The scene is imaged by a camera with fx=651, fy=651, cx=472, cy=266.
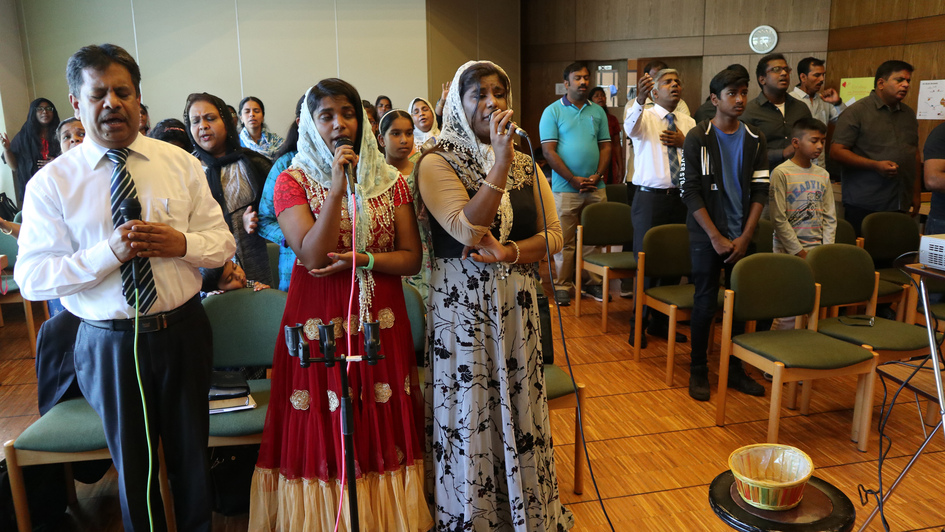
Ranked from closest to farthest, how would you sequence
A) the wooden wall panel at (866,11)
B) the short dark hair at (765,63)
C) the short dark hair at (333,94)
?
the short dark hair at (333,94) < the short dark hair at (765,63) < the wooden wall panel at (866,11)

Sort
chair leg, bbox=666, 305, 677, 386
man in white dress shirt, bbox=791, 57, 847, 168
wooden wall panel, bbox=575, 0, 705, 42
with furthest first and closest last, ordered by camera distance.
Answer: wooden wall panel, bbox=575, 0, 705, 42 < man in white dress shirt, bbox=791, 57, 847, 168 < chair leg, bbox=666, 305, 677, 386

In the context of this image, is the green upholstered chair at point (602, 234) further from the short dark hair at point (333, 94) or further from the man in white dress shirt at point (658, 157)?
the short dark hair at point (333, 94)

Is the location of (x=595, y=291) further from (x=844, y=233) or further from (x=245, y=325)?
(x=245, y=325)

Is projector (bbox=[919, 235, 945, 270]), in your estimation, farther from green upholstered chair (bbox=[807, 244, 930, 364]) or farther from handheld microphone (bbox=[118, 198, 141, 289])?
handheld microphone (bbox=[118, 198, 141, 289])

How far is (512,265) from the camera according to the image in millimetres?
2092

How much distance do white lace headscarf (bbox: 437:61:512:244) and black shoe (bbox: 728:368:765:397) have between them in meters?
2.18

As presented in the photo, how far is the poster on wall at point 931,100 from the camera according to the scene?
5688mm

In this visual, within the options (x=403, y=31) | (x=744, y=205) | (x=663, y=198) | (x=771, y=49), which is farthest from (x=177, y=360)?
(x=771, y=49)

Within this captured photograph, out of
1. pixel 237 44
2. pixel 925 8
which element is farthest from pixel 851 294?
pixel 237 44

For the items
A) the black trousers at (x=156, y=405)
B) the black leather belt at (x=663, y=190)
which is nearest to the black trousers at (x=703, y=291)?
the black leather belt at (x=663, y=190)

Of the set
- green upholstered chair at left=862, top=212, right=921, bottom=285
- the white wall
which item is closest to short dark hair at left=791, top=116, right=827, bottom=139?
green upholstered chair at left=862, top=212, right=921, bottom=285

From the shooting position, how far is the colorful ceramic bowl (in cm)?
157

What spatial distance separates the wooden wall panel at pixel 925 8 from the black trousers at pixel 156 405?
6.53 metres

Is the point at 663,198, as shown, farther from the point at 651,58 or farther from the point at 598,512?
the point at 651,58
